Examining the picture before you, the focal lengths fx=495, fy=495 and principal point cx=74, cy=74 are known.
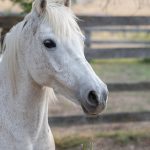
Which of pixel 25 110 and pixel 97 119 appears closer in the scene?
pixel 25 110

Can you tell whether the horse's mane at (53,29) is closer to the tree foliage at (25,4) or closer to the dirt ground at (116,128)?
the dirt ground at (116,128)

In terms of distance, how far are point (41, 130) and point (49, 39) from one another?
64 cm

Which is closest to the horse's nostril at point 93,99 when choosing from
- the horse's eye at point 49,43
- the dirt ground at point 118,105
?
the horse's eye at point 49,43

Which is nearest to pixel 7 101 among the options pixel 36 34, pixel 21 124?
pixel 21 124

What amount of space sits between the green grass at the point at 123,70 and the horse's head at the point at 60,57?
7.79m

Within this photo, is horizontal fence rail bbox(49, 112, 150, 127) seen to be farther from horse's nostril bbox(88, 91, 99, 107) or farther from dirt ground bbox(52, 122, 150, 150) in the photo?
horse's nostril bbox(88, 91, 99, 107)

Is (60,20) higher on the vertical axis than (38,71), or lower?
higher

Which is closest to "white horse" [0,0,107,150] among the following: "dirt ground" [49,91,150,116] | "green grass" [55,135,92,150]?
"green grass" [55,135,92,150]

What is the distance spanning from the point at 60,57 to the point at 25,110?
49 centimetres

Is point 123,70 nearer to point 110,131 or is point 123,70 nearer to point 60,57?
point 110,131

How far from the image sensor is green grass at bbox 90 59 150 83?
11484 mm

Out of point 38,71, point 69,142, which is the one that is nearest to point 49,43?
point 38,71

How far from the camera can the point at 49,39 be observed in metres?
3.04

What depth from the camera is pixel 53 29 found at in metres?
3.05
